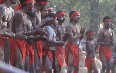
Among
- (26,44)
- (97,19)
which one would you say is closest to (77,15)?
(26,44)

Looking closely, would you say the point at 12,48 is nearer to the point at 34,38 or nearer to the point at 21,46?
the point at 21,46

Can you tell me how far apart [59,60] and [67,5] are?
16074 mm

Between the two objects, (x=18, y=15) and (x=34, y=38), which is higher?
(x=18, y=15)

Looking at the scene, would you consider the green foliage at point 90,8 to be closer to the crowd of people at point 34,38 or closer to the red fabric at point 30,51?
the crowd of people at point 34,38

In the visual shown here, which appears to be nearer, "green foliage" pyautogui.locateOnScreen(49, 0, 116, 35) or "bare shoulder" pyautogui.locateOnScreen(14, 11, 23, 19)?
"bare shoulder" pyautogui.locateOnScreen(14, 11, 23, 19)

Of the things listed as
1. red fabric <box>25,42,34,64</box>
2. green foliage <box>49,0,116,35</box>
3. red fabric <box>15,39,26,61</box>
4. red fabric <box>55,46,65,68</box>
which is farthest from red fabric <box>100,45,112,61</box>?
green foliage <box>49,0,116,35</box>

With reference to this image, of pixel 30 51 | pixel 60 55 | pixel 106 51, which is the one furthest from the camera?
pixel 106 51

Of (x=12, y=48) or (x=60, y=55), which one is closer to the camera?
(x=12, y=48)

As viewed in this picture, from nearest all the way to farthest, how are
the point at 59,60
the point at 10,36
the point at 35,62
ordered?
the point at 10,36 < the point at 35,62 < the point at 59,60

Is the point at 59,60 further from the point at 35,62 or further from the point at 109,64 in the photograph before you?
the point at 109,64

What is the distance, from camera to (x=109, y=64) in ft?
33.2

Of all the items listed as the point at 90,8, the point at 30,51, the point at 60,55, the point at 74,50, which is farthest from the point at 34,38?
the point at 90,8

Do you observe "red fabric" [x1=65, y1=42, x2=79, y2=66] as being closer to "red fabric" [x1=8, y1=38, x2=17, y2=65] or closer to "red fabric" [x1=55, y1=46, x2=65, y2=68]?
"red fabric" [x1=55, y1=46, x2=65, y2=68]

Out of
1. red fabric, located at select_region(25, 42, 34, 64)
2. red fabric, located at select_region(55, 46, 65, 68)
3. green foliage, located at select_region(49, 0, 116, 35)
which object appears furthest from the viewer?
green foliage, located at select_region(49, 0, 116, 35)
